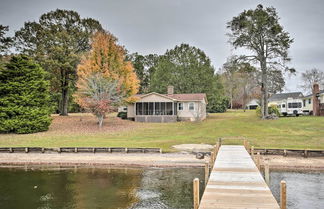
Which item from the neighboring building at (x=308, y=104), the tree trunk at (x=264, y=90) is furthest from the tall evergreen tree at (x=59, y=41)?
the neighboring building at (x=308, y=104)

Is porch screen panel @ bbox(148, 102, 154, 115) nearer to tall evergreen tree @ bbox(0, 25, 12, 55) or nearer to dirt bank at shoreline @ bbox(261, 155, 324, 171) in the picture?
tall evergreen tree @ bbox(0, 25, 12, 55)

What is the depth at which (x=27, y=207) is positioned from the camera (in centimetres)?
1109

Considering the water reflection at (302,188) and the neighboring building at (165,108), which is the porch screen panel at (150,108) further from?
the water reflection at (302,188)

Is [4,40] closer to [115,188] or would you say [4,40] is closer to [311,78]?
[115,188]

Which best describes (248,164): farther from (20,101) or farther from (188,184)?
(20,101)

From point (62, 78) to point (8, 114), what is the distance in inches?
561

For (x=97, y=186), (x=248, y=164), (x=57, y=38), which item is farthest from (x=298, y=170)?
A: (x=57, y=38)

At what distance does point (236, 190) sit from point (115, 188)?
705cm

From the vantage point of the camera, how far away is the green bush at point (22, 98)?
3036cm

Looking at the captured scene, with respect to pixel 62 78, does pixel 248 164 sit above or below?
below

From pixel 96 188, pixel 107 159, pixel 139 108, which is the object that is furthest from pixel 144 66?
pixel 96 188

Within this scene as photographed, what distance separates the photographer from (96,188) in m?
13.7

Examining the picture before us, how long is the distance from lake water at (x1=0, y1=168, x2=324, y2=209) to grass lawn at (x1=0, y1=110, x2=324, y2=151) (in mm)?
6303

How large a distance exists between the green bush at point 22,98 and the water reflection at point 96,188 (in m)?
13.7
